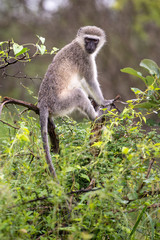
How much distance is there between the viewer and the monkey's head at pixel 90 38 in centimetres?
455

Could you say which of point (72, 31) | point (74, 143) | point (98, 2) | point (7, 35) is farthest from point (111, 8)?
point (74, 143)

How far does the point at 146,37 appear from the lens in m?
11.2

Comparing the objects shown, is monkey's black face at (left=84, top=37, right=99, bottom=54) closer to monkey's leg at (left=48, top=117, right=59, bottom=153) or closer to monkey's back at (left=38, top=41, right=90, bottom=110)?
monkey's back at (left=38, top=41, right=90, bottom=110)

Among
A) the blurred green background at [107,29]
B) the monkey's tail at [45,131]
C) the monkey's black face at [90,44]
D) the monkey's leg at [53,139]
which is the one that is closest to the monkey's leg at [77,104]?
the monkey's tail at [45,131]

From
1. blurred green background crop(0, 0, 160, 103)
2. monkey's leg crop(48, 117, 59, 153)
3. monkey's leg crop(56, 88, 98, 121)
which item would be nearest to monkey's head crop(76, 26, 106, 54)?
monkey's leg crop(56, 88, 98, 121)

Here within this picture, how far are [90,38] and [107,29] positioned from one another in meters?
6.56

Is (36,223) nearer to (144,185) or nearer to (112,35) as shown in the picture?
(144,185)

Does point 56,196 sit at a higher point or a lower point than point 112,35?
lower

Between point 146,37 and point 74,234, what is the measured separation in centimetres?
1019

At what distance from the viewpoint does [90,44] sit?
14.9ft

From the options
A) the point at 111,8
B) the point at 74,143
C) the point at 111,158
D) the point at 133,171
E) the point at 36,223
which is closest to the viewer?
the point at 36,223

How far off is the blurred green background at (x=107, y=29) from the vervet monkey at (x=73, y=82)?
6244 mm

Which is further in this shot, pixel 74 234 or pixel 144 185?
pixel 144 185

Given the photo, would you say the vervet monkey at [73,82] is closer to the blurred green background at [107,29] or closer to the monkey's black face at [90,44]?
the monkey's black face at [90,44]
